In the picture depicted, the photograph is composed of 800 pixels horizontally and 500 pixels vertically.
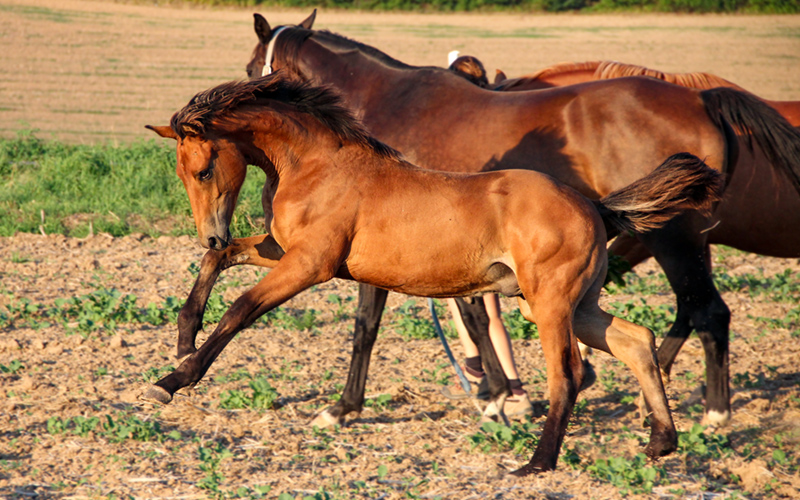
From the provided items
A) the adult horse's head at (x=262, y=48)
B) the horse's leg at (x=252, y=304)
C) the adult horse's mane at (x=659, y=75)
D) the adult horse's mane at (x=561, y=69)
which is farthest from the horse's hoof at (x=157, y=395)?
the adult horse's mane at (x=561, y=69)

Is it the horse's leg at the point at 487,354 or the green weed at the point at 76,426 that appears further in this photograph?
the horse's leg at the point at 487,354

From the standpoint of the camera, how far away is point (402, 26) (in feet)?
92.9

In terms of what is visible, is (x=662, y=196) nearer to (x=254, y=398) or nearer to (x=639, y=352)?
(x=639, y=352)

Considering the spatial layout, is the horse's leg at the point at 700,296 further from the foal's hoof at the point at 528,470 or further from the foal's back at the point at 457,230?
the foal's hoof at the point at 528,470

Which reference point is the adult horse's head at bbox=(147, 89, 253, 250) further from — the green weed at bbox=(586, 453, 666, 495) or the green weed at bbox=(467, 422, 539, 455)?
the green weed at bbox=(586, 453, 666, 495)

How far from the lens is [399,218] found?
3.91 metres

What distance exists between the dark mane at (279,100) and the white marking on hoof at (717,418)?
2.42m

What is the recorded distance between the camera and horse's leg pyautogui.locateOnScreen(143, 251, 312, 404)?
11.8ft

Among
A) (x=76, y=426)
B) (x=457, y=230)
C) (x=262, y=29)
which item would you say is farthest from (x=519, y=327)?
(x=76, y=426)

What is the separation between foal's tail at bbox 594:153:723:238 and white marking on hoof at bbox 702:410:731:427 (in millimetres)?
1388

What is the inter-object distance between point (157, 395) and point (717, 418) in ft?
10.5

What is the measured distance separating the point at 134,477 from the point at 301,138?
5.57ft

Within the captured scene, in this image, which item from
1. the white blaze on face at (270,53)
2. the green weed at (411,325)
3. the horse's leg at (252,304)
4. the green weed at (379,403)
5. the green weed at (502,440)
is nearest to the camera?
the horse's leg at (252,304)

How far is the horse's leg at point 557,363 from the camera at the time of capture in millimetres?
3838
